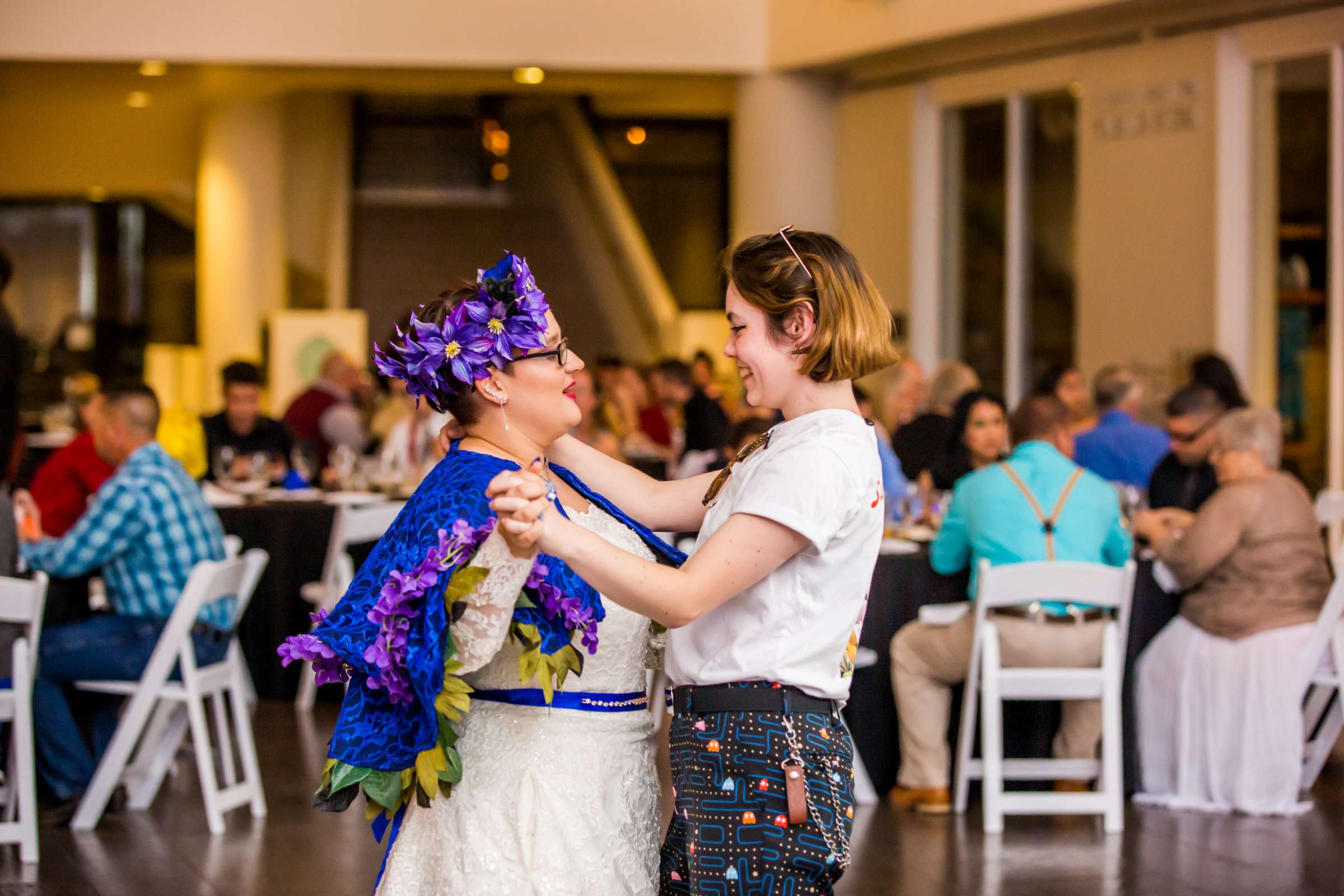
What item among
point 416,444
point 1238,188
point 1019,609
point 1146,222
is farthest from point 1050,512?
point 1146,222

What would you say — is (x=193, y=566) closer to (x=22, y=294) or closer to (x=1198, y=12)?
(x=1198, y=12)

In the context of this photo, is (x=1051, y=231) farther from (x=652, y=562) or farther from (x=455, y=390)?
(x=652, y=562)

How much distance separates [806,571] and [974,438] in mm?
4409

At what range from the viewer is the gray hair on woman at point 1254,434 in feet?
18.9

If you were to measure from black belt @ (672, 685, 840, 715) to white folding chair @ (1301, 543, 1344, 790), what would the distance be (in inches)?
154

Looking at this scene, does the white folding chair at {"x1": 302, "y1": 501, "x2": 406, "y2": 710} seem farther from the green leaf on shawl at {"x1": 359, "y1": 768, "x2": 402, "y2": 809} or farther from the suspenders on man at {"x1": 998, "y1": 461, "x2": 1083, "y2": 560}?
the green leaf on shawl at {"x1": 359, "y1": 768, "x2": 402, "y2": 809}

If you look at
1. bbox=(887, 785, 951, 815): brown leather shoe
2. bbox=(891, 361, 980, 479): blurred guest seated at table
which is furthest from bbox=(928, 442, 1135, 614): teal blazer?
bbox=(891, 361, 980, 479): blurred guest seated at table

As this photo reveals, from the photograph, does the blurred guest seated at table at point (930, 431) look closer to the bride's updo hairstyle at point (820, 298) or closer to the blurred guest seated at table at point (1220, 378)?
the blurred guest seated at table at point (1220, 378)

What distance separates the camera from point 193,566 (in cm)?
534

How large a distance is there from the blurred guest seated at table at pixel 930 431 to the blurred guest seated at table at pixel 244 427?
3347 millimetres

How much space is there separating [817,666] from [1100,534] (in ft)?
11.7

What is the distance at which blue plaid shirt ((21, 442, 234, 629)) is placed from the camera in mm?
5137

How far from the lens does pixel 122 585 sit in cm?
527

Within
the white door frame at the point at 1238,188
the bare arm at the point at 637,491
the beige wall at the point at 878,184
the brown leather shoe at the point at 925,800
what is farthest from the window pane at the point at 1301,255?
the bare arm at the point at 637,491
